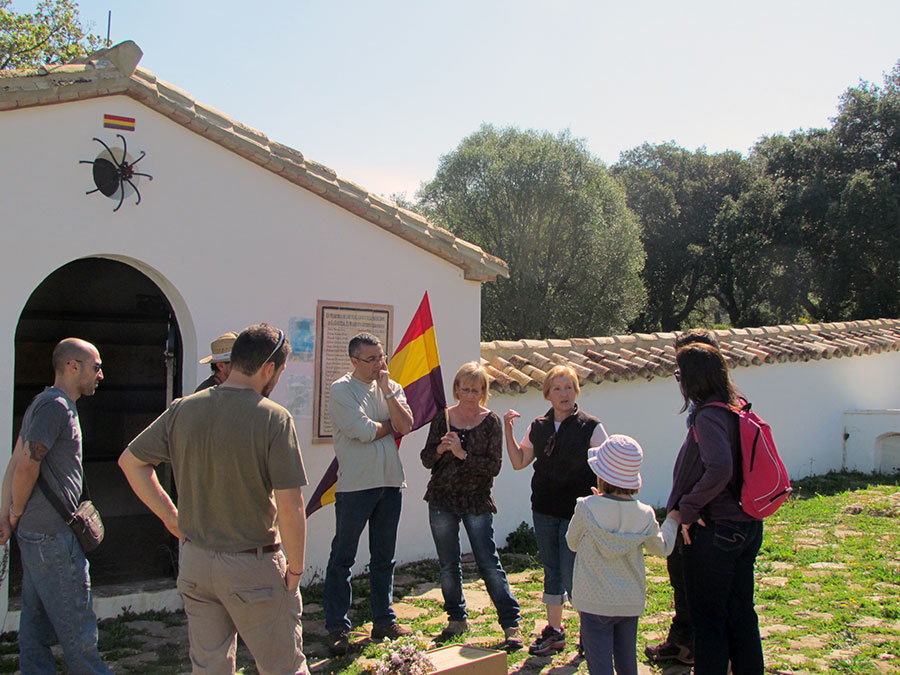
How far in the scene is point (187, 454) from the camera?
124 inches

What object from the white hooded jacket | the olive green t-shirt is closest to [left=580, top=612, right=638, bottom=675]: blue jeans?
the white hooded jacket

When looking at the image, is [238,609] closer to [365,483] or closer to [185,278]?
[365,483]

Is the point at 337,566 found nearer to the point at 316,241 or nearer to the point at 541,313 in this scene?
the point at 316,241

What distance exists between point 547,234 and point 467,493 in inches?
863

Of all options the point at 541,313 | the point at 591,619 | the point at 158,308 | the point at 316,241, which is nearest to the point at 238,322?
the point at 316,241

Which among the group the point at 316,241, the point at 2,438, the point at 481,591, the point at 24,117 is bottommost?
the point at 481,591

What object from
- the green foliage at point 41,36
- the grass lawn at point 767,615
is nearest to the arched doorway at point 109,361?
the grass lawn at point 767,615

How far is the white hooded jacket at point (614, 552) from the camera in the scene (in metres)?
3.68

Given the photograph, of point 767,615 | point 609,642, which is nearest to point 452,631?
point 609,642

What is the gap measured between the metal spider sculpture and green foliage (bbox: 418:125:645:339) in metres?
20.7

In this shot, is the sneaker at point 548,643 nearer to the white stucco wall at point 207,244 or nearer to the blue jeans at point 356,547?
the blue jeans at point 356,547

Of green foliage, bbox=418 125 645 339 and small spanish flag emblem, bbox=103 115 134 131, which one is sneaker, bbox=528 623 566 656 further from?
green foliage, bbox=418 125 645 339

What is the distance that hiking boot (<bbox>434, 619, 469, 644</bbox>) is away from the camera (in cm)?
500

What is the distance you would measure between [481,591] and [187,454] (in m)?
3.85
